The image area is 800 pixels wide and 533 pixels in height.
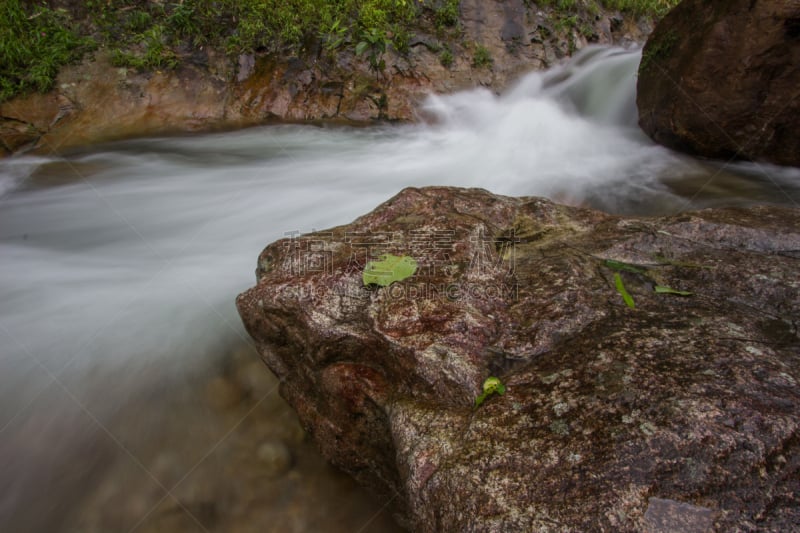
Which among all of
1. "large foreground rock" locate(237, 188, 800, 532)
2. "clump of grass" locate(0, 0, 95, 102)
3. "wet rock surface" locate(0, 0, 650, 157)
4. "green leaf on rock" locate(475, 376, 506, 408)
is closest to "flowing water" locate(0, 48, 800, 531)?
"wet rock surface" locate(0, 0, 650, 157)

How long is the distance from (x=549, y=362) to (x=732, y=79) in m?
4.92

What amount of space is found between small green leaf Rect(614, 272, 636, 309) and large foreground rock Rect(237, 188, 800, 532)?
25 mm

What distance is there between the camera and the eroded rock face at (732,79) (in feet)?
14.5

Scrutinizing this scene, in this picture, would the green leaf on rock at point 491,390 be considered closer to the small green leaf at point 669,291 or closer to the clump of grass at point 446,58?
the small green leaf at point 669,291

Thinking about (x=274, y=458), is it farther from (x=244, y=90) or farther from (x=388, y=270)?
(x=244, y=90)

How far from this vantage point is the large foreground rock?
4.03 ft

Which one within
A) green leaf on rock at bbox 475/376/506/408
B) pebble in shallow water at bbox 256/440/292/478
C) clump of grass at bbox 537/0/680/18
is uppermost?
clump of grass at bbox 537/0/680/18

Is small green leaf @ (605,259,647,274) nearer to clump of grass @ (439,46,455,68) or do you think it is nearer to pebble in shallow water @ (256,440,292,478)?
pebble in shallow water @ (256,440,292,478)

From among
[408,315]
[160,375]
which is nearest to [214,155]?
[160,375]

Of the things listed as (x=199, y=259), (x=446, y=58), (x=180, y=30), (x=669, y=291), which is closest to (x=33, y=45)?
(x=180, y=30)

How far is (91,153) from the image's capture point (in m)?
6.41

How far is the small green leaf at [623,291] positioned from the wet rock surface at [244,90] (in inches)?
256

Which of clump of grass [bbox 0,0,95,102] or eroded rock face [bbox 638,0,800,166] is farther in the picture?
clump of grass [bbox 0,0,95,102]

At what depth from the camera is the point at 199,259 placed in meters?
4.28
